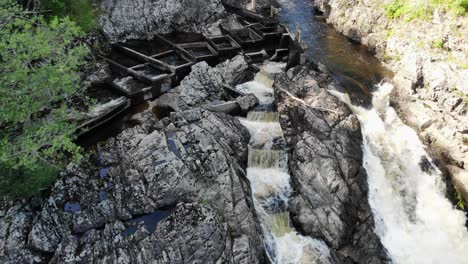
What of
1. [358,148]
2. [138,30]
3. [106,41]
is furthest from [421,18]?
[106,41]

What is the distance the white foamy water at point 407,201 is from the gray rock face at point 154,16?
24.6 meters

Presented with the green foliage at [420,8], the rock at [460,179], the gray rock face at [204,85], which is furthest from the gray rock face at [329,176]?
the green foliage at [420,8]

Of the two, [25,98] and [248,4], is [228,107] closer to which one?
[25,98]

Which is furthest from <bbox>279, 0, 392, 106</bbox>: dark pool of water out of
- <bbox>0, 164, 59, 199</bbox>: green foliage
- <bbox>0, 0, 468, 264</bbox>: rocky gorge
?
<bbox>0, 164, 59, 199</bbox>: green foliage

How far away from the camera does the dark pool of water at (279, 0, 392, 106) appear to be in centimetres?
3172

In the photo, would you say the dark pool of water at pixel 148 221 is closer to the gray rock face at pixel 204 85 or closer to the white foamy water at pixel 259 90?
the gray rock face at pixel 204 85

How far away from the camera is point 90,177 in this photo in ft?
66.1

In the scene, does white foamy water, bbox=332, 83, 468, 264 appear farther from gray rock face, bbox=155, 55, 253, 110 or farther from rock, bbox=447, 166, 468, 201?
gray rock face, bbox=155, 55, 253, 110

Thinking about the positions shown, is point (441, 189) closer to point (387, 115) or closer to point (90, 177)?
point (387, 115)

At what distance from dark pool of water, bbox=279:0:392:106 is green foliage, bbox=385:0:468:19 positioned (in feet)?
16.6

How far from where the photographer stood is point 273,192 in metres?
22.6

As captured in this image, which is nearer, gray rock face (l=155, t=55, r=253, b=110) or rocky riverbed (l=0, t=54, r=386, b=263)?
rocky riverbed (l=0, t=54, r=386, b=263)

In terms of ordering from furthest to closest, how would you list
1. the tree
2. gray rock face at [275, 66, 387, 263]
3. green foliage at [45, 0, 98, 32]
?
green foliage at [45, 0, 98, 32] < gray rock face at [275, 66, 387, 263] < the tree

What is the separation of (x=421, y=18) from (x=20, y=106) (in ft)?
119
